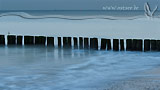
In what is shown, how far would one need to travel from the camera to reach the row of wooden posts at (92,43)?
482 inches

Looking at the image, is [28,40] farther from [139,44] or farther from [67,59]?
[67,59]

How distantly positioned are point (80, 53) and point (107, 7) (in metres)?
1.76

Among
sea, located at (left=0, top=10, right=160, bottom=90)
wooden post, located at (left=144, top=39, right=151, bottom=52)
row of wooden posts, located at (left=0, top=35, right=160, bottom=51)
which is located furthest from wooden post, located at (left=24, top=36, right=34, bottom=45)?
wooden post, located at (left=144, top=39, right=151, bottom=52)

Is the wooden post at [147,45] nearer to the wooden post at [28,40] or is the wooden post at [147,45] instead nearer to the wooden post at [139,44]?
the wooden post at [139,44]

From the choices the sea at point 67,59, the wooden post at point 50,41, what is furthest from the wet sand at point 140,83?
the wooden post at point 50,41

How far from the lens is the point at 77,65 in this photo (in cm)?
902

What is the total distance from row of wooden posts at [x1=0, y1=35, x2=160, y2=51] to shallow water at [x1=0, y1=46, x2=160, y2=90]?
35.5 inches

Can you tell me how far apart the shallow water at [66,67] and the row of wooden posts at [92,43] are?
901mm

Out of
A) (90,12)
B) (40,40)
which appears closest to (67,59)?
(90,12)

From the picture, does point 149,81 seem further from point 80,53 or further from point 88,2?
point 88,2

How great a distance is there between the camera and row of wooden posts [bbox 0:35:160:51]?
12.2 meters

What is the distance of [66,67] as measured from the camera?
340 inches

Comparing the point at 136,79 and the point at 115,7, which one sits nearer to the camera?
the point at 136,79

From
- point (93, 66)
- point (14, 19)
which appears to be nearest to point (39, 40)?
point (14, 19)
